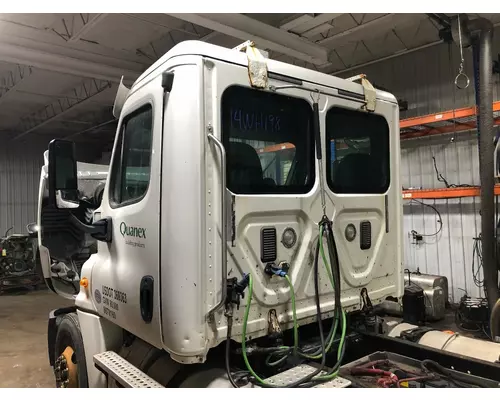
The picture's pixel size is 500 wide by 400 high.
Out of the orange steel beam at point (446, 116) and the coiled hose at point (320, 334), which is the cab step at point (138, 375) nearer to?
the coiled hose at point (320, 334)

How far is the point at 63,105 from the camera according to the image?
10562 mm

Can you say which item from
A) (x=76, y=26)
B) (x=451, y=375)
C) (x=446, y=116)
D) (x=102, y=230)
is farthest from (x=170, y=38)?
(x=451, y=375)

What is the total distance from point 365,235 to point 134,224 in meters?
1.42

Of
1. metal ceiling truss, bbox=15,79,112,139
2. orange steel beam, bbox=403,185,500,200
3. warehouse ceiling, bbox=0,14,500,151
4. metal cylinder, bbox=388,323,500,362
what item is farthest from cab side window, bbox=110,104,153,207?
metal ceiling truss, bbox=15,79,112,139

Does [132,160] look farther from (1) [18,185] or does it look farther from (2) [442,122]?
(1) [18,185]

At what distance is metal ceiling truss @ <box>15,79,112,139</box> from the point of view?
350 inches

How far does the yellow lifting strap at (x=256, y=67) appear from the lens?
213cm

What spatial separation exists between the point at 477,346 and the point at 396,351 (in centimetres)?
47

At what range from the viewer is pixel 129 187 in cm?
247

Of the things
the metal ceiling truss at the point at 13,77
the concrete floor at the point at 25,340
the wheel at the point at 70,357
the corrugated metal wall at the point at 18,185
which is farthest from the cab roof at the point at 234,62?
the corrugated metal wall at the point at 18,185

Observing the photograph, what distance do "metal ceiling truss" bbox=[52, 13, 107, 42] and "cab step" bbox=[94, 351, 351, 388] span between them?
4.49 m
